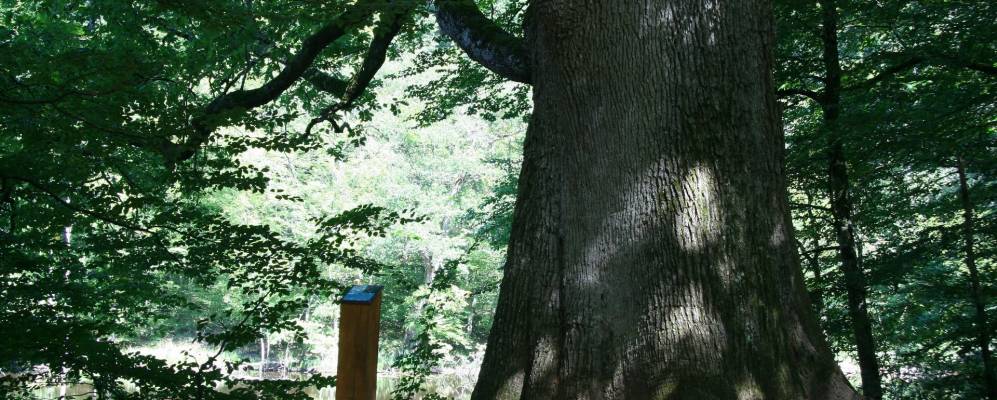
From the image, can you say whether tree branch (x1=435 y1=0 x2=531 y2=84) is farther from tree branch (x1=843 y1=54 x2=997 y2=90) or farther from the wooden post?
tree branch (x1=843 y1=54 x2=997 y2=90)

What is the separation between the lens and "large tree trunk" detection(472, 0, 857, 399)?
A: 8.93ft

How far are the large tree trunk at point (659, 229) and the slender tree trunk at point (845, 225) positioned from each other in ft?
11.7

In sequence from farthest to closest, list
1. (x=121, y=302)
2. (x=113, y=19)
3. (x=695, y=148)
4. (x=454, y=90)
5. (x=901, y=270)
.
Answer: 1. (x=454, y=90)
2. (x=113, y=19)
3. (x=121, y=302)
4. (x=901, y=270)
5. (x=695, y=148)

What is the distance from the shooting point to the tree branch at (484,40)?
3.94m

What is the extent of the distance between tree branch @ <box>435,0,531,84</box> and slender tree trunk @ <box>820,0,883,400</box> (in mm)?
3241

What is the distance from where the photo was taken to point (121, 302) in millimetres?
6324

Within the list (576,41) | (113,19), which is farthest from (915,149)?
(113,19)

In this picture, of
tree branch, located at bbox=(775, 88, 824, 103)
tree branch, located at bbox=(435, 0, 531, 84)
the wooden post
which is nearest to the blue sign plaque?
the wooden post

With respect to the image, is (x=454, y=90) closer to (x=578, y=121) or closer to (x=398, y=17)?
(x=398, y=17)

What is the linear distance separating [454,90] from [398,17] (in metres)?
5.01

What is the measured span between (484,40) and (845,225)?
4.07 m

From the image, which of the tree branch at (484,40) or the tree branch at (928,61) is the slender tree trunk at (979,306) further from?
the tree branch at (484,40)

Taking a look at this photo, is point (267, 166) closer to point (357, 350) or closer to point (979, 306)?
point (357, 350)

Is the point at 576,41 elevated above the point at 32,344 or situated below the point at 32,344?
above
